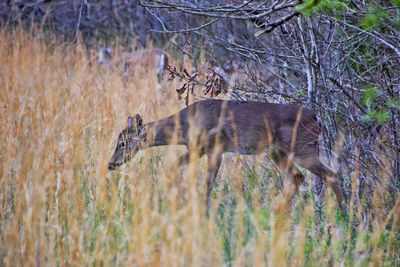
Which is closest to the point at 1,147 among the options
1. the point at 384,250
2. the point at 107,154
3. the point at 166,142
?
the point at 107,154

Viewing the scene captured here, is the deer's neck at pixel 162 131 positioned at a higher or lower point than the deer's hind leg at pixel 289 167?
higher

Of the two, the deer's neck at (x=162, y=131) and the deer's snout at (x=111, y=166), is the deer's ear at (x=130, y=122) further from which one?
the deer's snout at (x=111, y=166)

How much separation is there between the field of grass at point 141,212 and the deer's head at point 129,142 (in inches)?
4.1

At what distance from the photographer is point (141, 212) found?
319 centimetres

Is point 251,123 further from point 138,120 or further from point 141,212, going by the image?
point 141,212

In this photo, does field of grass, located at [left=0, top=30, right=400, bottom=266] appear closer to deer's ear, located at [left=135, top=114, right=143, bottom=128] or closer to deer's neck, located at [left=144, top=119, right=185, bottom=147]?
deer's neck, located at [left=144, top=119, right=185, bottom=147]

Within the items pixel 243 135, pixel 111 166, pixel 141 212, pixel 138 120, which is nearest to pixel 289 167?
pixel 243 135

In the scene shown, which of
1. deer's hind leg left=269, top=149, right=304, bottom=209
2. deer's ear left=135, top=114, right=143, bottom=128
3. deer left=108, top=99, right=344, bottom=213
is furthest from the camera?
deer's ear left=135, top=114, right=143, bottom=128

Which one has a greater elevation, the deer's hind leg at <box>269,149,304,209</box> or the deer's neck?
the deer's neck

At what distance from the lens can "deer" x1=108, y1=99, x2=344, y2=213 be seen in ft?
14.6

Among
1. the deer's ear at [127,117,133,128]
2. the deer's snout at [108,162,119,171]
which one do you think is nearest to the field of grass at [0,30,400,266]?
the deer's snout at [108,162,119,171]

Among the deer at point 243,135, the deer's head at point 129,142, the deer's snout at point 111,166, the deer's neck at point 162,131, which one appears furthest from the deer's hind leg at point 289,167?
the deer's snout at point 111,166

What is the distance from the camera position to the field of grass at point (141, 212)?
9.30ft

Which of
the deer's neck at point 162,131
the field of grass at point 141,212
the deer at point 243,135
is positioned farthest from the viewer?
the deer's neck at point 162,131
